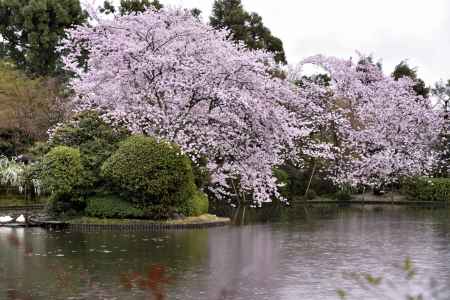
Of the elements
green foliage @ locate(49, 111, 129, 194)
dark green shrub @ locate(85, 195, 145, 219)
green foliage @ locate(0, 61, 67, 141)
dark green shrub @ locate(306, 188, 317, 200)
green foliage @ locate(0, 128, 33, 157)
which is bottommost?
dark green shrub @ locate(85, 195, 145, 219)

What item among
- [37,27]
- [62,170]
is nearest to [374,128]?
[62,170]

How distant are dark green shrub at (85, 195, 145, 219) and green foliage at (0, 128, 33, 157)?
1286cm

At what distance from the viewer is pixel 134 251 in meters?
15.6

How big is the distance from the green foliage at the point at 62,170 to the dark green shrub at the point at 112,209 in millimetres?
769

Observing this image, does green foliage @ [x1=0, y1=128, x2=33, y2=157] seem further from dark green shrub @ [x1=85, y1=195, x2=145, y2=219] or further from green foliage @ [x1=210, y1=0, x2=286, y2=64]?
green foliage @ [x1=210, y1=0, x2=286, y2=64]

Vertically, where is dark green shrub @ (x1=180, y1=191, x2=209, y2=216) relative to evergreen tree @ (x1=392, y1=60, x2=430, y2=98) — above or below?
below

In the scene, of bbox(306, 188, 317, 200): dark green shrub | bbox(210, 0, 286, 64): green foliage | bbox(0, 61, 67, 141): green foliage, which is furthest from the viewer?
bbox(210, 0, 286, 64): green foliage

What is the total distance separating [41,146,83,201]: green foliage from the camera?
2127cm

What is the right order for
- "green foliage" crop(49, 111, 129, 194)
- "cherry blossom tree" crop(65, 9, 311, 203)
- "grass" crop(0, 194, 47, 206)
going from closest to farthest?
1. "green foliage" crop(49, 111, 129, 194)
2. "cherry blossom tree" crop(65, 9, 311, 203)
3. "grass" crop(0, 194, 47, 206)

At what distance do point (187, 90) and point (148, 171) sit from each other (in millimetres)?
3820

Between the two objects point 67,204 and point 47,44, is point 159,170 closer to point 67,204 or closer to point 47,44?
point 67,204

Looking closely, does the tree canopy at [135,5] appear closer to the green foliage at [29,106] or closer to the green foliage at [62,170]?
the green foliage at [29,106]

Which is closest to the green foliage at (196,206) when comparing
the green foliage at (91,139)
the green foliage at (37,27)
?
the green foliage at (91,139)

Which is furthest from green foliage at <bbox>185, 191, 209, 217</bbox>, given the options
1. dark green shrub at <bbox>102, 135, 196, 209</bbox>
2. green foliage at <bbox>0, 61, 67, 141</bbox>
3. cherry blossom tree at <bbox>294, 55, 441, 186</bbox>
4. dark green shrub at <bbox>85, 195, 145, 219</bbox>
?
cherry blossom tree at <bbox>294, 55, 441, 186</bbox>
